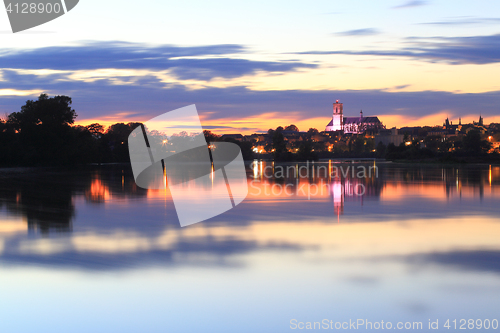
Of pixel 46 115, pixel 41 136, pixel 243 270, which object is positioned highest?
pixel 46 115

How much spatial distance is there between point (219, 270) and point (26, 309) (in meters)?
2.71

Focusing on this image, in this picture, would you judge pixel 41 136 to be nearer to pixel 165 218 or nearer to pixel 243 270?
pixel 165 218

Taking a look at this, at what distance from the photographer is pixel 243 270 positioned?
25.0ft

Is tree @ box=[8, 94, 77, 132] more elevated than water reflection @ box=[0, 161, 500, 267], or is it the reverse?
tree @ box=[8, 94, 77, 132]

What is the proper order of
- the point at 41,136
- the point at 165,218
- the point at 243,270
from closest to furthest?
the point at 243,270
the point at 165,218
the point at 41,136

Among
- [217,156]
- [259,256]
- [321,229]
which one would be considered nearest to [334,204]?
[321,229]

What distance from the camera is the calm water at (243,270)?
18.6 ft

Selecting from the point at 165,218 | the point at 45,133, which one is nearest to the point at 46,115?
the point at 45,133

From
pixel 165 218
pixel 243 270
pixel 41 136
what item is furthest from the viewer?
pixel 41 136

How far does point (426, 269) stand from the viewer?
761cm

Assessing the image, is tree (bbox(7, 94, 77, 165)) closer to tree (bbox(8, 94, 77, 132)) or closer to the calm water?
tree (bbox(8, 94, 77, 132))

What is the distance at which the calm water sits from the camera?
566cm

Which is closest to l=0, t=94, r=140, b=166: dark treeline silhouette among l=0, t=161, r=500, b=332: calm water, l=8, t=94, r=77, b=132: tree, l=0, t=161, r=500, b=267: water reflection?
l=8, t=94, r=77, b=132: tree

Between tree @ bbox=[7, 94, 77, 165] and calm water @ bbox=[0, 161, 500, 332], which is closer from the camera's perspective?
calm water @ bbox=[0, 161, 500, 332]
